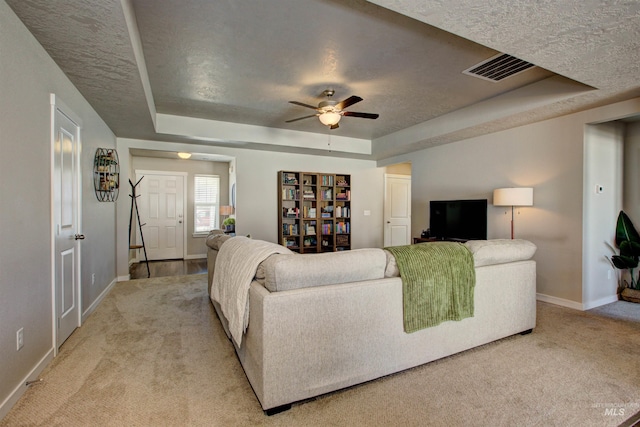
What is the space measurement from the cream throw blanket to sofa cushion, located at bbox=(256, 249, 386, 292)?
0.08 m

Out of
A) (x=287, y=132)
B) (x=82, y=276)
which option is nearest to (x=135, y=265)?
(x=82, y=276)

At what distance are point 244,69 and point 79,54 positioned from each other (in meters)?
1.37

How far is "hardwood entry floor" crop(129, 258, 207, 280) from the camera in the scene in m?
5.40

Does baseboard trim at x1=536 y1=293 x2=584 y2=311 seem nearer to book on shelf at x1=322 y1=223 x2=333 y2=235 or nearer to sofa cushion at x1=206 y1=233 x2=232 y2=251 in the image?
book on shelf at x1=322 y1=223 x2=333 y2=235

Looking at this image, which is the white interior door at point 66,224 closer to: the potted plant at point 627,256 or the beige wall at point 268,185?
the beige wall at point 268,185

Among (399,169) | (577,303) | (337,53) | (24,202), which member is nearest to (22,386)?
(24,202)

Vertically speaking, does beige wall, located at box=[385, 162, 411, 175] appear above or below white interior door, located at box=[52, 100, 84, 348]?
above

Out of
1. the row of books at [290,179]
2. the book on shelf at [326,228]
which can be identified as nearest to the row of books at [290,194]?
the row of books at [290,179]

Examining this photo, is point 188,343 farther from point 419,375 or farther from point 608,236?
point 608,236

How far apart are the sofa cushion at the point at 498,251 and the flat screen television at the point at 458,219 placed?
1815 millimetres

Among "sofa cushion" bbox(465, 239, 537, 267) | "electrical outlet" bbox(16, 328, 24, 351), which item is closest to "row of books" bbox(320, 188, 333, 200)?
"sofa cushion" bbox(465, 239, 537, 267)

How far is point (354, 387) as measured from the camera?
6.17 ft

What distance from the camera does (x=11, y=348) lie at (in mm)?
1733

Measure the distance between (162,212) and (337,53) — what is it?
19.3 feet
